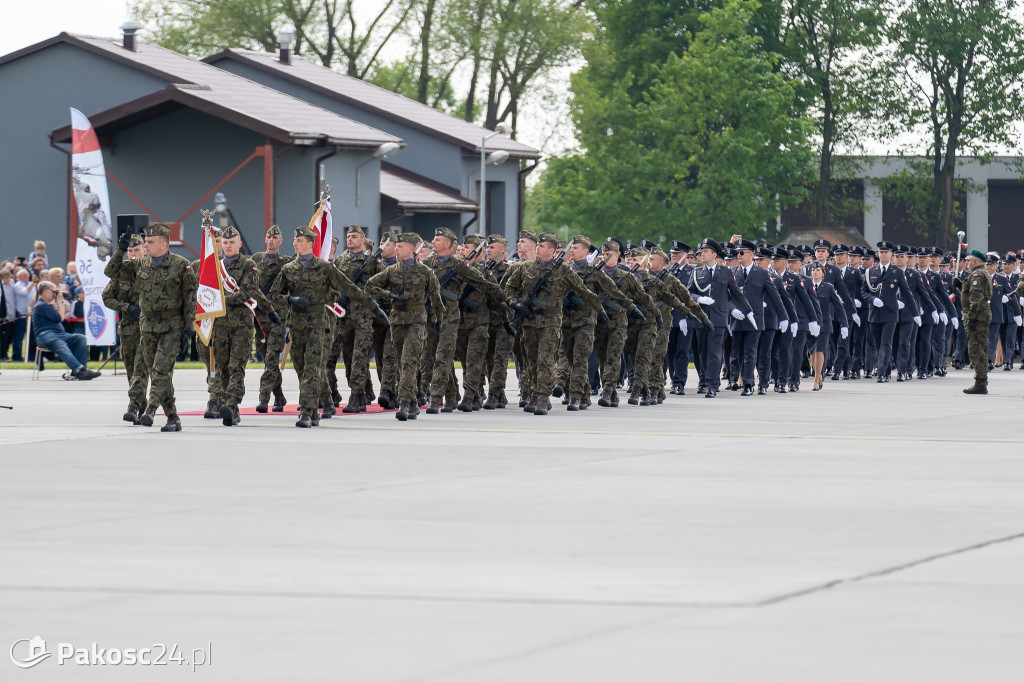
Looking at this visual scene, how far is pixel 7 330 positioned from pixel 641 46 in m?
39.1

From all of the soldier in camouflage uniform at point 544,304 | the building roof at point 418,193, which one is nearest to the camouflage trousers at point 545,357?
the soldier in camouflage uniform at point 544,304

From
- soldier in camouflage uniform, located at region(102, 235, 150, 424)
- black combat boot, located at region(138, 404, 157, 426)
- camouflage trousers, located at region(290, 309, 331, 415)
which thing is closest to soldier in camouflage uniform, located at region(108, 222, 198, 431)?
black combat boot, located at region(138, 404, 157, 426)

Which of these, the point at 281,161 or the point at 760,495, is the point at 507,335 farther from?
the point at 281,161

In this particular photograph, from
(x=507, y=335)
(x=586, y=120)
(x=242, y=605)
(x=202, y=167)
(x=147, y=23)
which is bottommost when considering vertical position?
(x=242, y=605)

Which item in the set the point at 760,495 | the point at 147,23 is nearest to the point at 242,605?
the point at 760,495

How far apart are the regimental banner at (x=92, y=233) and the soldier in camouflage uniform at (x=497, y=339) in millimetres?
6604

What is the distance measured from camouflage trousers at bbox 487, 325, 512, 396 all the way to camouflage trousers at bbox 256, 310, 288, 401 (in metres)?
2.48

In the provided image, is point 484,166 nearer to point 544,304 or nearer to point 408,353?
point 544,304

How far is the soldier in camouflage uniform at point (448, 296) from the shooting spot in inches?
719

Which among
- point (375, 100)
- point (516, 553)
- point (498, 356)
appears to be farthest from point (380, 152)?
point (516, 553)

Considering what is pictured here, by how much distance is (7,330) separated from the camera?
28.6m

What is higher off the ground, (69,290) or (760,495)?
(69,290)

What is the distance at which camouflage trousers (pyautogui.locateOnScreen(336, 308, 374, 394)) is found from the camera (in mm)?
18188

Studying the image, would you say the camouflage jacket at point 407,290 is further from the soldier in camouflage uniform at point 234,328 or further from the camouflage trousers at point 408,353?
the soldier in camouflage uniform at point 234,328
